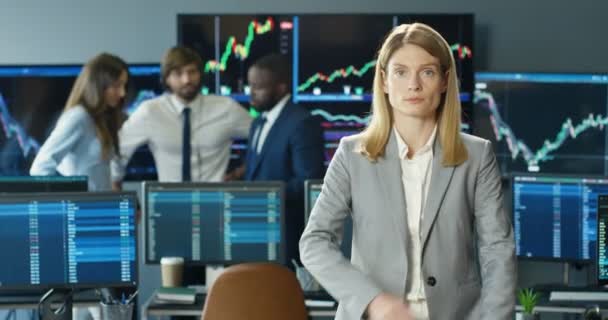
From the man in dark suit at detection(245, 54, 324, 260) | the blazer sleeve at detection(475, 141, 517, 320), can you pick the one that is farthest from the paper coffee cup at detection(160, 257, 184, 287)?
the blazer sleeve at detection(475, 141, 517, 320)

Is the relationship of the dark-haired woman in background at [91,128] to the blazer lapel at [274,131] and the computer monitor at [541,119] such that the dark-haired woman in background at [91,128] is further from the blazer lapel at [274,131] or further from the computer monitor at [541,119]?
the computer monitor at [541,119]

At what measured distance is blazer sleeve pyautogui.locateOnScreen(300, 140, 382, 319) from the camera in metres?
2.02

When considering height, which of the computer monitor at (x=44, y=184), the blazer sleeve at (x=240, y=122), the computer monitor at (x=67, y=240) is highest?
the blazer sleeve at (x=240, y=122)

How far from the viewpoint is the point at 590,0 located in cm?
627

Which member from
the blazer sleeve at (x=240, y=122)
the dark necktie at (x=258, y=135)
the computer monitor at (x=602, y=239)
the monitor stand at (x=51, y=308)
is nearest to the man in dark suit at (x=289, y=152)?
the dark necktie at (x=258, y=135)

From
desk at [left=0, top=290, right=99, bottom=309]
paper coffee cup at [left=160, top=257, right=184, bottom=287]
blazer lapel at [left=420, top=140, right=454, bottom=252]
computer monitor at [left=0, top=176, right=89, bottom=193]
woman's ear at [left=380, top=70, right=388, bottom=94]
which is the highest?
woman's ear at [left=380, top=70, right=388, bottom=94]

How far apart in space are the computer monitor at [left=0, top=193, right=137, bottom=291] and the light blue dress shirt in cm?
131

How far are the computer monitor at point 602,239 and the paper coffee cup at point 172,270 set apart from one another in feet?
5.28

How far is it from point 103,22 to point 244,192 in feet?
8.77

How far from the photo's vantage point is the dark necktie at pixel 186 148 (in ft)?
18.9

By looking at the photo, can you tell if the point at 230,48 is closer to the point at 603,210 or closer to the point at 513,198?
the point at 513,198

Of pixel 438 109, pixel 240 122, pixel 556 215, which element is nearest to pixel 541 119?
pixel 240 122

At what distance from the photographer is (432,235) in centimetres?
212

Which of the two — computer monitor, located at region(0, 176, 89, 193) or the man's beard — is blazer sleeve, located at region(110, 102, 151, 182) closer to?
the man's beard
